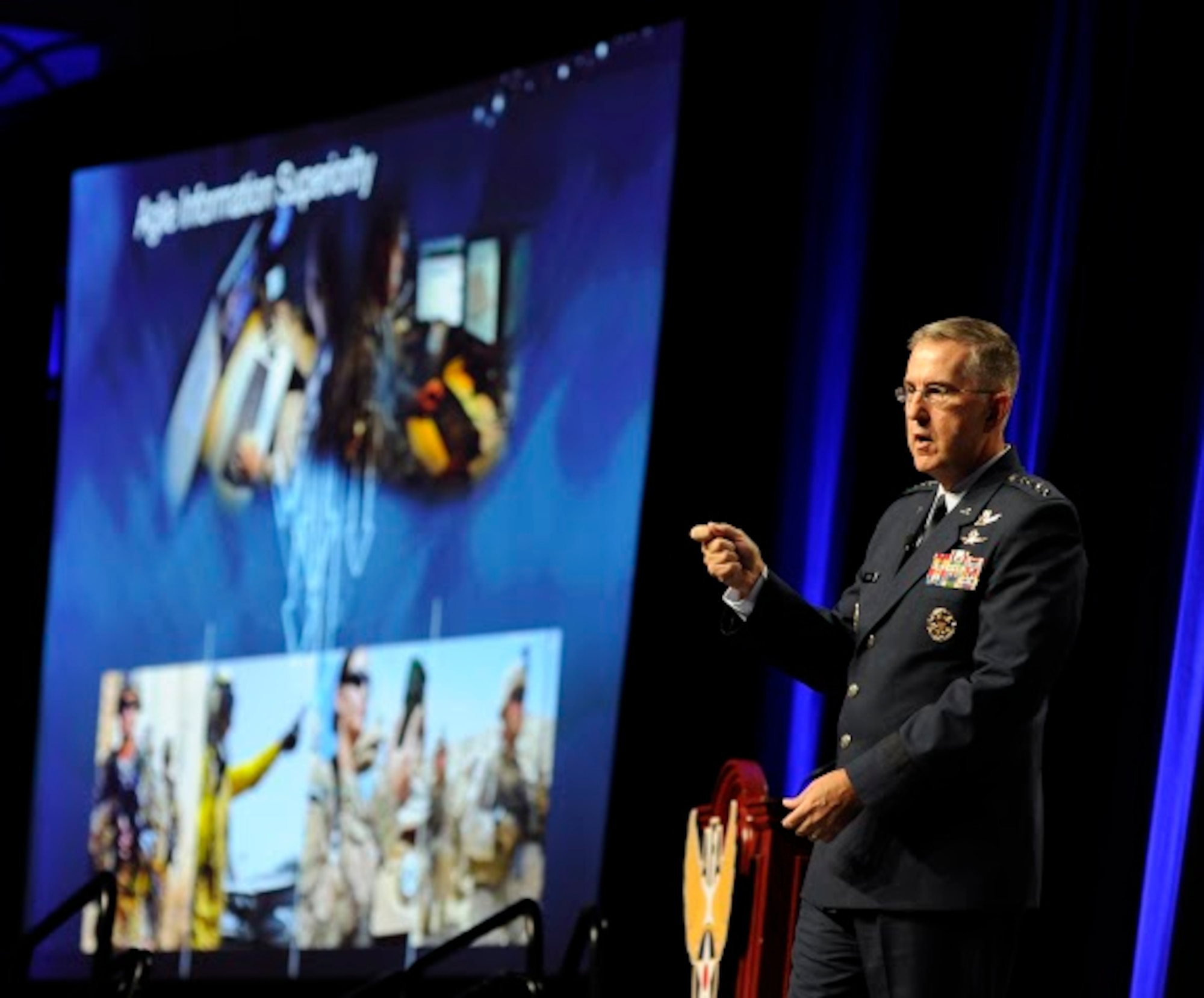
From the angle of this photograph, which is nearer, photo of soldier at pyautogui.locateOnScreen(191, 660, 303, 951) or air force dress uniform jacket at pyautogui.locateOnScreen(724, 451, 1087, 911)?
air force dress uniform jacket at pyautogui.locateOnScreen(724, 451, 1087, 911)

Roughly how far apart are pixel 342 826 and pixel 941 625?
4133 mm

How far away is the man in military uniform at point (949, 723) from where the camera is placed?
131 inches

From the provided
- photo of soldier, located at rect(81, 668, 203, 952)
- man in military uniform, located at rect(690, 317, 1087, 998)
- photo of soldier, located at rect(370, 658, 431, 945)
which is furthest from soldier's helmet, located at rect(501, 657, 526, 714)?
man in military uniform, located at rect(690, 317, 1087, 998)

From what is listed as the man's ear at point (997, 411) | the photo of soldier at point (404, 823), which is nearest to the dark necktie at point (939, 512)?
the man's ear at point (997, 411)

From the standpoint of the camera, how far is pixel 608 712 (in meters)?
6.63

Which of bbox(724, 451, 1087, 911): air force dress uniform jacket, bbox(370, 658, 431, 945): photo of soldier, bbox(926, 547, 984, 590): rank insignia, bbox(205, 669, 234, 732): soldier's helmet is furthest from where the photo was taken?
bbox(205, 669, 234, 732): soldier's helmet

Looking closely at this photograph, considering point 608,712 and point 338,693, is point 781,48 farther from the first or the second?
point 338,693

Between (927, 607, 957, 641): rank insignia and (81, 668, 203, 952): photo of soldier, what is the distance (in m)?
4.89

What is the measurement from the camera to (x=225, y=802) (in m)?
7.81

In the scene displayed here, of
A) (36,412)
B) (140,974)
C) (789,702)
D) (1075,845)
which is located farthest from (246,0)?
(1075,845)

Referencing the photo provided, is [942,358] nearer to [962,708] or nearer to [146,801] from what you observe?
[962,708]

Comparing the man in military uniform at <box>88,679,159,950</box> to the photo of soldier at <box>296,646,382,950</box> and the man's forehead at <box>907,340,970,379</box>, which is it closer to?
the photo of soldier at <box>296,646,382,950</box>

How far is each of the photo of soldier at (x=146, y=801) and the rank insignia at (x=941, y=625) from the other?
4889 millimetres

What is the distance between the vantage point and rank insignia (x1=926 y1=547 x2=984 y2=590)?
11.3 feet
